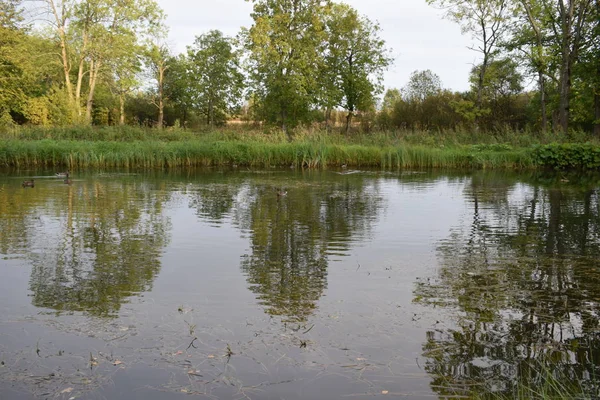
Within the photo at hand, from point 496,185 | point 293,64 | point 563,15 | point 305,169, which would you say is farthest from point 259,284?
point 293,64

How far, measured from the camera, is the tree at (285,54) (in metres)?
37.4

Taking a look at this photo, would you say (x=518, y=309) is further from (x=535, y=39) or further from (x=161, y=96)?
(x=161, y=96)

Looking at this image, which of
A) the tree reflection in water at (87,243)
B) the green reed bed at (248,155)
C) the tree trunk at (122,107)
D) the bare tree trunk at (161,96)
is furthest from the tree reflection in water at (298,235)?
the tree trunk at (122,107)

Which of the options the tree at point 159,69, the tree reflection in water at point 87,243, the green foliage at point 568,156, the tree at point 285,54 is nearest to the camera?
the tree reflection in water at point 87,243

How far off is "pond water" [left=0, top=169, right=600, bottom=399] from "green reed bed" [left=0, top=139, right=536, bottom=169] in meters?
12.6

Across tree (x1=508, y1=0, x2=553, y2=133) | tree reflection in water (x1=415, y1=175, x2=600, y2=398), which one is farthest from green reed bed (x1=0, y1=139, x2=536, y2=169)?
tree reflection in water (x1=415, y1=175, x2=600, y2=398)

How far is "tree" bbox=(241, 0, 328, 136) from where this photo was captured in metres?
37.4

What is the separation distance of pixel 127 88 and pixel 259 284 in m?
46.5

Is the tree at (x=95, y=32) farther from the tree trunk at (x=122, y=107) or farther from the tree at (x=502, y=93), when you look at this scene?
the tree at (x=502, y=93)

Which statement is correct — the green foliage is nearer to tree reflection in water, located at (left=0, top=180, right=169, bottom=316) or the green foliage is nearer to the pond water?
the pond water

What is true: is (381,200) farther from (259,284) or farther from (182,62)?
(182,62)

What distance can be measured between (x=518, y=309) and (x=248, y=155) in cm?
2043

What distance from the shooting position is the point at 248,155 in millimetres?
24828

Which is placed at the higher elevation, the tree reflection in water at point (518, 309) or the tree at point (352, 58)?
the tree at point (352, 58)
